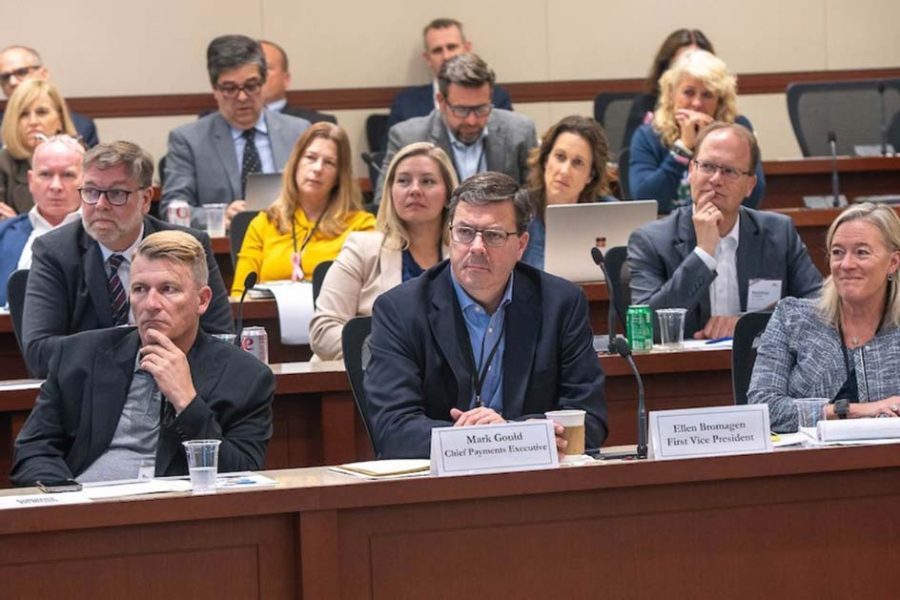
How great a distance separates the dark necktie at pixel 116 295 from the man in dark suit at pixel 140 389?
3.03 ft

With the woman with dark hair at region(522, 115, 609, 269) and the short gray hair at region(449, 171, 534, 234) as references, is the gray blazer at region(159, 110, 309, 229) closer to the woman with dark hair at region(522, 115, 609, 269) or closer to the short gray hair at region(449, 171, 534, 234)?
the woman with dark hair at region(522, 115, 609, 269)

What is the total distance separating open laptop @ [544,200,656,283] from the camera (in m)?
5.27

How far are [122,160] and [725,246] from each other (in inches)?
74.6

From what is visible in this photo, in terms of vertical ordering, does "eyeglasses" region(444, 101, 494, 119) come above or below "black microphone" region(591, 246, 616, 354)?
above

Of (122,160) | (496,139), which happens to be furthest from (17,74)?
(122,160)

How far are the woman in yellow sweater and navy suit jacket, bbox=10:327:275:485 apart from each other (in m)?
2.24

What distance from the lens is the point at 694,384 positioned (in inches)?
178

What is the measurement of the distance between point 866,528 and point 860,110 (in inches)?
223

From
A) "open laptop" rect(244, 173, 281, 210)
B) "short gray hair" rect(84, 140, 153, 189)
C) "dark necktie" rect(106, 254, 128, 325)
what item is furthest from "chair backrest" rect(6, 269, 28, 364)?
"open laptop" rect(244, 173, 281, 210)

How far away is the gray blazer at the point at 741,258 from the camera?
4.86m

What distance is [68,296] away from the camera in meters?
4.36

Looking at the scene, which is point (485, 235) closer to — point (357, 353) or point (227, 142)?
point (357, 353)

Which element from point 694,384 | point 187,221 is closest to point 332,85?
point 187,221

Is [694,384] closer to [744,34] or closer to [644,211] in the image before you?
[644,211]
